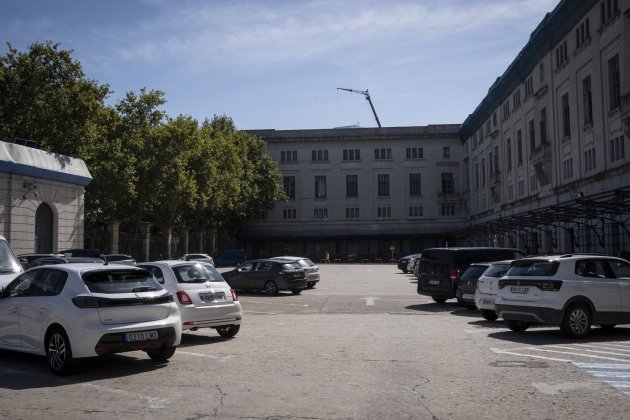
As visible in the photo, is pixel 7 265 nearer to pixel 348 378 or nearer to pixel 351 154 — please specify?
pixel 348 378

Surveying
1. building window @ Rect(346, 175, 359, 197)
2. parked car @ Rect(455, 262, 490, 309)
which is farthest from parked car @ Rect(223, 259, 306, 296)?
building window @ Rect(346, 175, 359, 197)

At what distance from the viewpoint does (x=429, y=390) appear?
7934 mm

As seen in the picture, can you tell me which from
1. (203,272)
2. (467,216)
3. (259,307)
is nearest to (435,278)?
(259,307)

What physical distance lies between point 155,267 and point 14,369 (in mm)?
3785

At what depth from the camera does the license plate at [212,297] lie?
485 inches

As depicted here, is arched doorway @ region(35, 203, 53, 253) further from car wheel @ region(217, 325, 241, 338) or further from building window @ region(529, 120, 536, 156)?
building window @ region(529, 120, 536, 156)

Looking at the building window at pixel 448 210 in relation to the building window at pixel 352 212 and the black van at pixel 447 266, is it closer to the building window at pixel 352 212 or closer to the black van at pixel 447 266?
the building window at pixel 352 212

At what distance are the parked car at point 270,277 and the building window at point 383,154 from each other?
2346 inches

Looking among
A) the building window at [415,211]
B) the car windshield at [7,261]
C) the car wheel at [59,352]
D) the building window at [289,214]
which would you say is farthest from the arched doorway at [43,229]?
the building window at [415,211]

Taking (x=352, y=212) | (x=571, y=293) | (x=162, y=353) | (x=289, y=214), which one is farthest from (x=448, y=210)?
(x=162, y=353)

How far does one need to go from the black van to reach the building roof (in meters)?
14.7

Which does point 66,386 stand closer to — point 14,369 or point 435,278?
point 14,369

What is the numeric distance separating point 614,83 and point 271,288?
2310 cm

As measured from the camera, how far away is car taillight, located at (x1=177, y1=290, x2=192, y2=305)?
1205 cm
